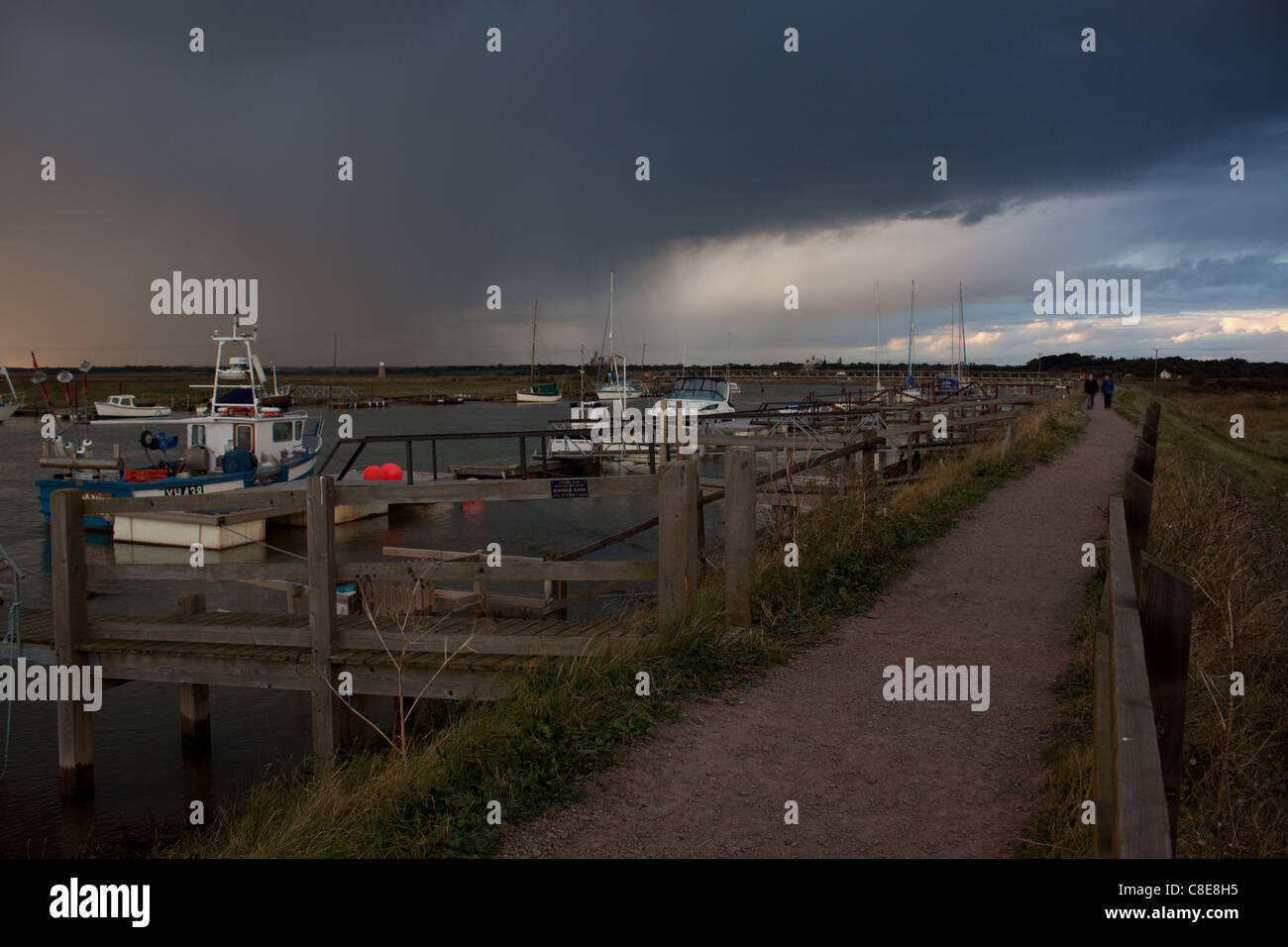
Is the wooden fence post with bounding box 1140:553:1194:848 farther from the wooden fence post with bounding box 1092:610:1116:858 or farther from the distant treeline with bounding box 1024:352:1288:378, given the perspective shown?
the distant treeline with bounding box 1024:352:1288:378

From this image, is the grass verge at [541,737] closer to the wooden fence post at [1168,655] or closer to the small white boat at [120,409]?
the wooden fence post at [1168,655]

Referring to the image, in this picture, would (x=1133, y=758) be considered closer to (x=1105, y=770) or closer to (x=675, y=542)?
(x=1105, y=770)

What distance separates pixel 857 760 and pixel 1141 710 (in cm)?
275

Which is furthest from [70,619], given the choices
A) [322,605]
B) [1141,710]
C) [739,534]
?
[1141,710]

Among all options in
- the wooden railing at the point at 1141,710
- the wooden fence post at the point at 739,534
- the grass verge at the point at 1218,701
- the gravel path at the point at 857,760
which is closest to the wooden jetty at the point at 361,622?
the wooden fence post at the point at 739,534

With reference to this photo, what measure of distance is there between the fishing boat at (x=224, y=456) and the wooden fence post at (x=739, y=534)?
66.9 ft

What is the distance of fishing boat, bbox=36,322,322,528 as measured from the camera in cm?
2461

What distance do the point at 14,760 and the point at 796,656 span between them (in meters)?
8.95

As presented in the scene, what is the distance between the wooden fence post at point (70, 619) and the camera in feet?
25.5

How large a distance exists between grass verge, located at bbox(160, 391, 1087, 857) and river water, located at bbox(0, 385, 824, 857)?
1.53m

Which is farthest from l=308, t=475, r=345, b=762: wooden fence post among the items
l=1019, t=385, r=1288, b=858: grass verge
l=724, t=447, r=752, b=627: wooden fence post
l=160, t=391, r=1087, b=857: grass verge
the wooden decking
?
l=1019, t=385, r=1288, b=858: grass verge

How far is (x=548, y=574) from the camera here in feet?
23.9

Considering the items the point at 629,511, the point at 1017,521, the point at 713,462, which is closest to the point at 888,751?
the point at 1017,521
